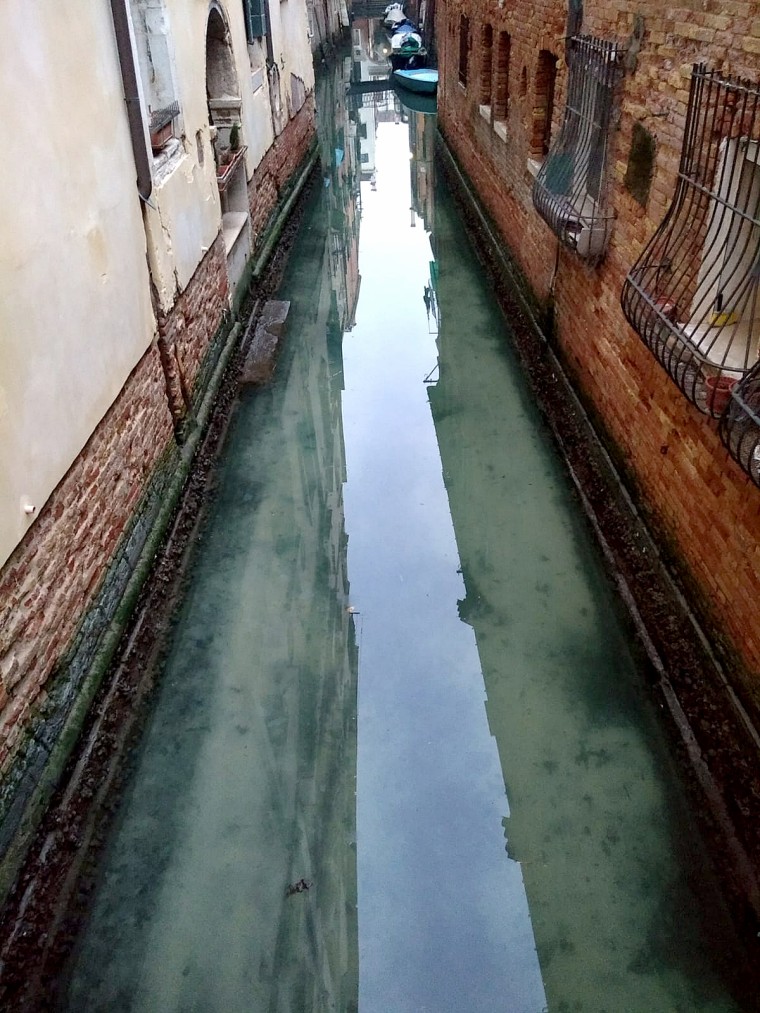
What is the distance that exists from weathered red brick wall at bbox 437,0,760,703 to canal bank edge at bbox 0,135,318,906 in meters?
2.79

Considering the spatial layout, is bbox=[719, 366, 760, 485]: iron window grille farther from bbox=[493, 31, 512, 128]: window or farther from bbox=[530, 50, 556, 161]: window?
bbox=[493, 31, 512, 128]: window

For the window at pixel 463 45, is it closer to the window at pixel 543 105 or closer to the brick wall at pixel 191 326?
the window at pixel 543 105

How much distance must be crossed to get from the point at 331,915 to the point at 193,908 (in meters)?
0.54

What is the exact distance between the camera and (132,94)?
4.15 meters

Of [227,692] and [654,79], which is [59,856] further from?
[654,79]

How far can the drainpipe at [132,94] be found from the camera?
3.97m

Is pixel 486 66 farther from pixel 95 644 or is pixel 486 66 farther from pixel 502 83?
pixel 95 644

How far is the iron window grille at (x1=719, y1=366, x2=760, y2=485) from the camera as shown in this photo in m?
2.74

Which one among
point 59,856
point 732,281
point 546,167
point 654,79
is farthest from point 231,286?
point 59,856

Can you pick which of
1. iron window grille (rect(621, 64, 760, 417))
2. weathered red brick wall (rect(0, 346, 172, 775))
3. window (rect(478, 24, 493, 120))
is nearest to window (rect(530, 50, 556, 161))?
window (rect(478, 24, 493, 120))

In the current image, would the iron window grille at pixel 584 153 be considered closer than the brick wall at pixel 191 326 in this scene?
Yes

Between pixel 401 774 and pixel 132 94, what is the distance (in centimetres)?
380

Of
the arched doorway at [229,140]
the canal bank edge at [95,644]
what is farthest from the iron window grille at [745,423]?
the arched doorway at [229,140]

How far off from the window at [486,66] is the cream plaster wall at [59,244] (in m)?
6.21
